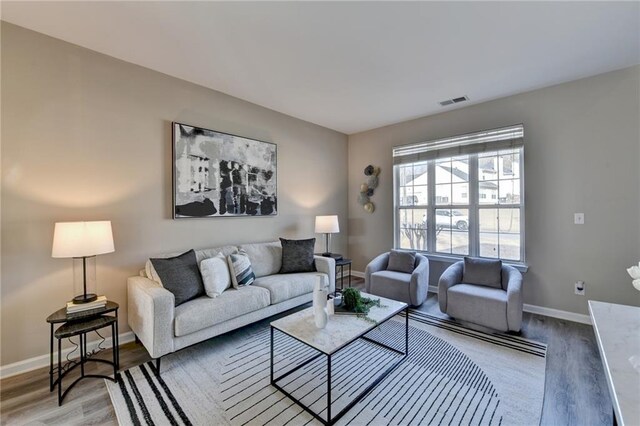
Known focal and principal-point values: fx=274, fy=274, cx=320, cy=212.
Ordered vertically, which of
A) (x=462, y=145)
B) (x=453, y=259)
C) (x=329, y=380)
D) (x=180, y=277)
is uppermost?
(x=462, y=145)

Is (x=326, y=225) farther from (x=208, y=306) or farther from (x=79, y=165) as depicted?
(x=79, y=165)

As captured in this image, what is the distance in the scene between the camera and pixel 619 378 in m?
0.92

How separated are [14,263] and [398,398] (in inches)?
124

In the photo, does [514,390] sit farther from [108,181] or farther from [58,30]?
[58,30]

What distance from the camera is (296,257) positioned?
3.60 m

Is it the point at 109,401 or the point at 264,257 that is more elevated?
the point at 264,257

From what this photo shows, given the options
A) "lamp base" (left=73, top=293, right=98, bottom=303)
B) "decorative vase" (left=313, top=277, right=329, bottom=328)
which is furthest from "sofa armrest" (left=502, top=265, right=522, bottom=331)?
"lamp base" (left=73, top=293, right=98, bottom=303)

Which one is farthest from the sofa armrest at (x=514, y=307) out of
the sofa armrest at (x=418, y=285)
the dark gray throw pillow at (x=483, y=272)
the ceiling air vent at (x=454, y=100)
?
the ceiling air vent at (x=454, y=100)

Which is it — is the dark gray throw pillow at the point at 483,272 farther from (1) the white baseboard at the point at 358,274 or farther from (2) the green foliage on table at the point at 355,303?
(1) the white baseboard at the point at 358,274

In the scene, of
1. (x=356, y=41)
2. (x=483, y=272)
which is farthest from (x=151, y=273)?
(x=483, y=272)

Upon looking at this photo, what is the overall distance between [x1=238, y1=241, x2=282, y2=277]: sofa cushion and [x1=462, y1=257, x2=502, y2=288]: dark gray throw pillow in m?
2.36

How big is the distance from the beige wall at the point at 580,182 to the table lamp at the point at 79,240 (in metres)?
4.46

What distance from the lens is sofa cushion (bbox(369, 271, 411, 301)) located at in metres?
3.47

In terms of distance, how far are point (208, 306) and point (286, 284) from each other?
89 centimetres
